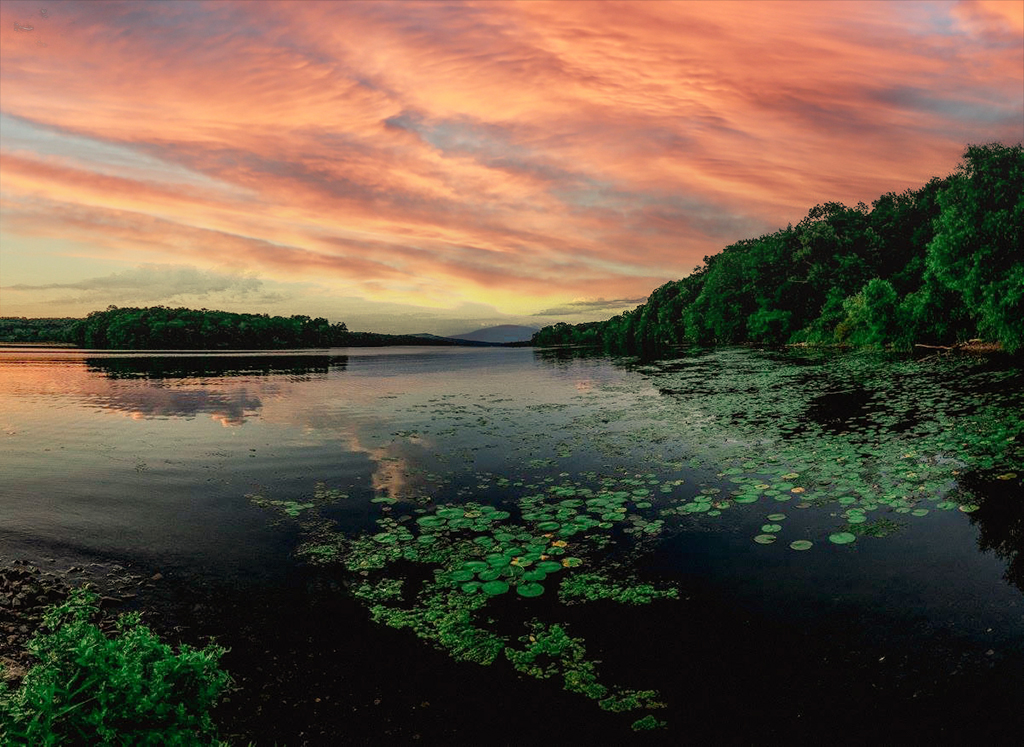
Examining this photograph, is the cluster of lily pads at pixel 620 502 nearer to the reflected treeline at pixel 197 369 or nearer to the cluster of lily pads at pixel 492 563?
the cluster of lily pads at pixel 492 563

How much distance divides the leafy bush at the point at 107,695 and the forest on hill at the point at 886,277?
49450 mm

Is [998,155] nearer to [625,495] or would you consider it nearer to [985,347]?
[985,347]

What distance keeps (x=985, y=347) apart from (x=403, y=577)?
57265 millimetres

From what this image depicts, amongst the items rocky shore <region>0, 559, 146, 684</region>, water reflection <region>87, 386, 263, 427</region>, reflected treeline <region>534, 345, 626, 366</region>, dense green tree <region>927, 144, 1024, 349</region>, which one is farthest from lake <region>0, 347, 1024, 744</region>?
reflected treeline <region>534, 345, 626, 366</region>

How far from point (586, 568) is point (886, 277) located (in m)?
99.5

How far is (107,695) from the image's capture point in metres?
3.81

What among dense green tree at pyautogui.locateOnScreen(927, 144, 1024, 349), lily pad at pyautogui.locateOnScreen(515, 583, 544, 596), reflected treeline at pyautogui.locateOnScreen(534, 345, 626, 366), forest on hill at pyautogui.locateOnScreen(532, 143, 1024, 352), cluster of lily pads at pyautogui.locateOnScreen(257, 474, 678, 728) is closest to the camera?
cluster of lily pads at pyautogui.locateOnScreen(257, 474, 678, 728)

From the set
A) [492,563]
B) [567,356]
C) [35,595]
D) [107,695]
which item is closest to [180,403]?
[35,595]

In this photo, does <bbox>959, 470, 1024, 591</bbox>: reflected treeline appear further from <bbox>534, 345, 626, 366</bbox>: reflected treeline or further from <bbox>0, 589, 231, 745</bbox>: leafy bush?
<bbox>534, 345, 626, 366</bbox>: reflected treeline

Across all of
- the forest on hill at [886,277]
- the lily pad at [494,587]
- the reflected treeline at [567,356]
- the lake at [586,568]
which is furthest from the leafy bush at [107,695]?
the reflected treeline at [567,356]

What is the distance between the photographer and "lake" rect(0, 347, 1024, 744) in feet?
18.2

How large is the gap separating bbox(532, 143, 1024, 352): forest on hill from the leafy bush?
162 ft

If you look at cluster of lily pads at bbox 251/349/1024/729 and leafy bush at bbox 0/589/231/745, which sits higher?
leafy bush at bbox 0/589/231/745

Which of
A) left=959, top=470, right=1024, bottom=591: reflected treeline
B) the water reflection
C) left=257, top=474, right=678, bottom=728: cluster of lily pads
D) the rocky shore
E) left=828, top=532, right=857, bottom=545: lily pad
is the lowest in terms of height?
the rocky shore
